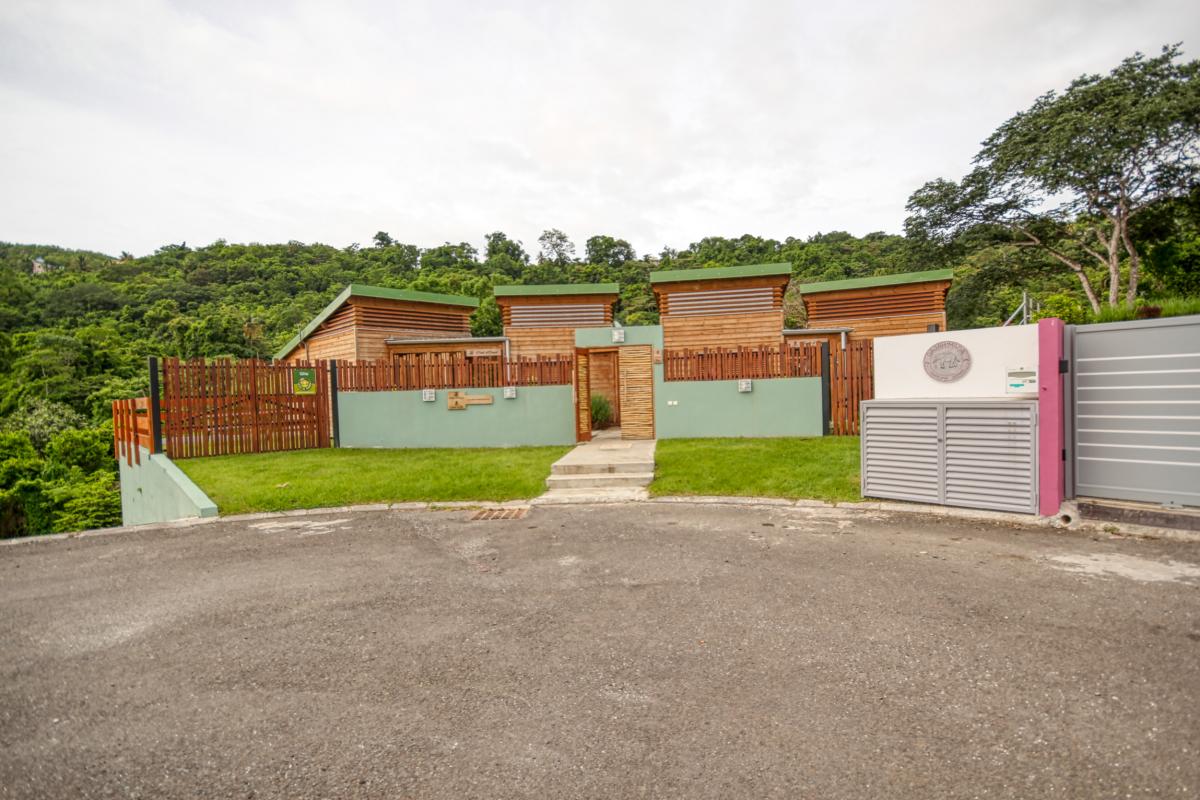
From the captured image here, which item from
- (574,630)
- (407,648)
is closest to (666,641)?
(574,630)

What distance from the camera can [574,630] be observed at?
159 inches

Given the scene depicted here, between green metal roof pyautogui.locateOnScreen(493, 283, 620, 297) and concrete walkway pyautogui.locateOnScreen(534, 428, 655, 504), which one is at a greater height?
green metal roof pyautogui.locateOnScreen(493, 283, 620, 297)

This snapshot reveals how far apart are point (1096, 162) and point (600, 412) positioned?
21.2 m

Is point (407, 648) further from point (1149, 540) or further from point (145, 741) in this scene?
point (1149, 540)

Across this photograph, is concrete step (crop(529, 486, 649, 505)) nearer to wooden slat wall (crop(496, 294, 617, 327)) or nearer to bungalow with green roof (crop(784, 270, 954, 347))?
wooden slat wall (crop(496, 294, 617, 327))

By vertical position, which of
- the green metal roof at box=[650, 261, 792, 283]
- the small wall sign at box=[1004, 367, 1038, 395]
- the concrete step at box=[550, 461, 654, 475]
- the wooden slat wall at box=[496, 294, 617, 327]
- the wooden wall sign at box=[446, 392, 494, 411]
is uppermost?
the green metal roof at box=[650, 261, 792, 283]

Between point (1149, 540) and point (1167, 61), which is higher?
point (1167, 61)

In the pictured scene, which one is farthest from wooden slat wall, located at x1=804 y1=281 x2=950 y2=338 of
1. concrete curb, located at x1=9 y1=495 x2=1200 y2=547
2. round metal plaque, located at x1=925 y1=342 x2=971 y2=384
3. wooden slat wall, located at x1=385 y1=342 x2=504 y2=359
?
concrete curb, located at x1=9 y1=495 x2=1200 y2=547

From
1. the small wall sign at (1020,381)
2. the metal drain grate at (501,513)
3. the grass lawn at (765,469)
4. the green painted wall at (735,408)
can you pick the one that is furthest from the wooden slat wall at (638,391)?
the small wall sign at (1020,381)

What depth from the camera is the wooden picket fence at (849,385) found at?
12852 millimetres

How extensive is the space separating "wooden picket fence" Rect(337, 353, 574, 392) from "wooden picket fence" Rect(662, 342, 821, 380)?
268 cm

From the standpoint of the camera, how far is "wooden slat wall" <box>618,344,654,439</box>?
1428 centimetres

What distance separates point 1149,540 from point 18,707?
29.9ft

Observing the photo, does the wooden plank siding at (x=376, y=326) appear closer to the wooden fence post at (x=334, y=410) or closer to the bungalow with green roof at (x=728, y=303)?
the wooden fence post at (x=334, y=410)
